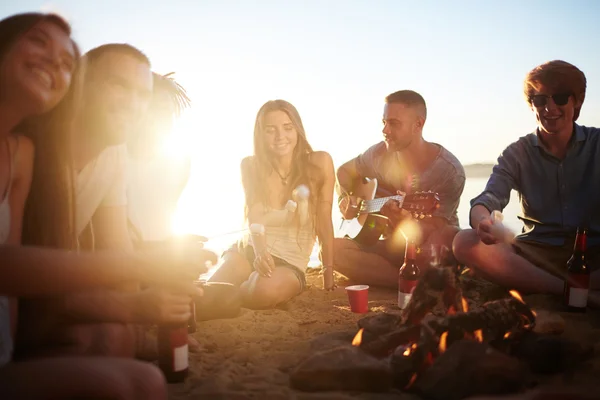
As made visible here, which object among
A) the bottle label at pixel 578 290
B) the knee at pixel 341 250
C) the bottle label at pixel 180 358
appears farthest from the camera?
the knee at pixel 341 250

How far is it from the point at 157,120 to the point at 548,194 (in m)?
3.77

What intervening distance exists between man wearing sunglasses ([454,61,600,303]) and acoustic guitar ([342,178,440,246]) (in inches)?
23.3

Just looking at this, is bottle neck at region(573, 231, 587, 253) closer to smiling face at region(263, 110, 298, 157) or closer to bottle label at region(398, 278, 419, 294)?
bottle label at region(398, 278, 419, 294)

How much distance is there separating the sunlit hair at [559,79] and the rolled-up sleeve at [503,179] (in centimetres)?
63

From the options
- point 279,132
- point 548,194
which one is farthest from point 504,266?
point 279,132

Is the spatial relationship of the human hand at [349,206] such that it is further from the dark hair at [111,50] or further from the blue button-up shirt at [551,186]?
the dark hair at [111,50]

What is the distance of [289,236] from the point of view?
480cm

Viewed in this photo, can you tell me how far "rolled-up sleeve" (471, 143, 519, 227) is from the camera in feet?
14.1

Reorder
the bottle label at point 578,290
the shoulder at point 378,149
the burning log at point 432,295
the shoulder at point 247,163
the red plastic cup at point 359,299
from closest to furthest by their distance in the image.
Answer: the burning log at point 432,295, the bottle label at point 578,290, the red plastic cup at point 359,299, the shoulder at point 247,163, the shoulder at point 378,149

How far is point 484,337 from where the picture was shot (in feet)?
8.55

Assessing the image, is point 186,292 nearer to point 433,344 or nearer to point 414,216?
point 433,344

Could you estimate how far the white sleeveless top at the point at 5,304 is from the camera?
170 centimetres

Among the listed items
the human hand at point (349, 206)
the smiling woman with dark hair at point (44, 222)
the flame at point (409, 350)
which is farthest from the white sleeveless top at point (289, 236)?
the smiling woman with dark hair at point (44, 222)

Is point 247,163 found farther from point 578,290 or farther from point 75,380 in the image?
point 75,380
